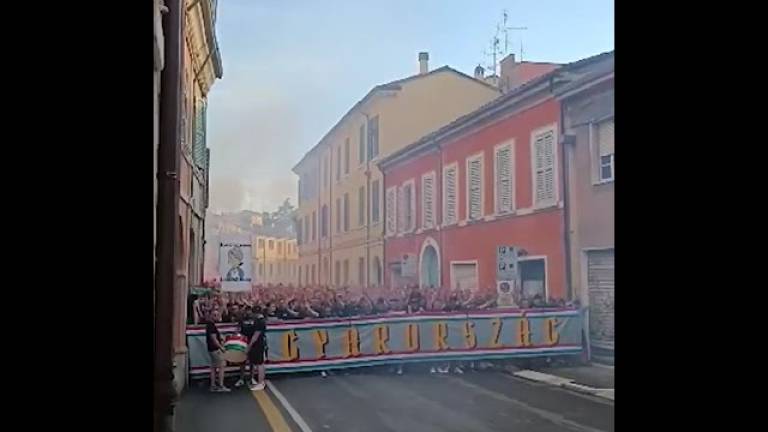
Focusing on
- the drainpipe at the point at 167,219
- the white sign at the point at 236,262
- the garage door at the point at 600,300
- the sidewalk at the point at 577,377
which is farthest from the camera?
the white sign at the point at 236,262

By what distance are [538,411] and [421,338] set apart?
1.60 ft

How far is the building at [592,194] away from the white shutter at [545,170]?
58mm

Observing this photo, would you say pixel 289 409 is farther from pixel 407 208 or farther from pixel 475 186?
pixel 475 186

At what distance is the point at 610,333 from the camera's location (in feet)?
8.52

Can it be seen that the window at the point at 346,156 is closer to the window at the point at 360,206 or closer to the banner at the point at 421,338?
the window at the point at 360,206

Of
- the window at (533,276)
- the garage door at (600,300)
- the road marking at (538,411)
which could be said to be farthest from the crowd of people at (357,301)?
the road marking at (538,411)

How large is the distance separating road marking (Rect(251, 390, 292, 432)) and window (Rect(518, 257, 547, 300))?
0.94 metres

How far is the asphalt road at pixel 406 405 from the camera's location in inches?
110

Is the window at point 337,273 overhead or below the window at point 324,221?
below

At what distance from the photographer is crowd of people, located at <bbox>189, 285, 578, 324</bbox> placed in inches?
116

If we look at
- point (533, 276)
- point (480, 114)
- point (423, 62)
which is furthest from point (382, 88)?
point (533, 276)

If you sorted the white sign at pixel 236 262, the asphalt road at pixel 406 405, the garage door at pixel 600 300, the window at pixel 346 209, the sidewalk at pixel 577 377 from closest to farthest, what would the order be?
the garage door at pixel 600 300, the sidewalk at pixel 577 377, the asphalt road at pixel 406 405, the white sign at pixel 236 262, the window at pixel 346 209
